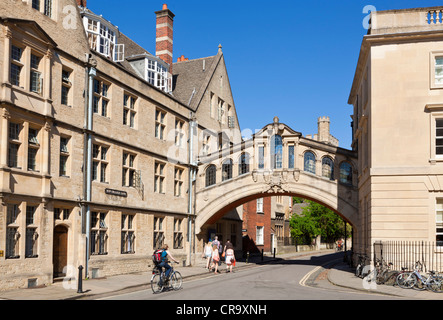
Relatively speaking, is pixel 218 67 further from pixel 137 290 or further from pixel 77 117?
pixel 137 290

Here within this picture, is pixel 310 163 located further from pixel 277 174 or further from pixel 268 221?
pixel 268 221

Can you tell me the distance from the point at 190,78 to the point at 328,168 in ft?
38.6

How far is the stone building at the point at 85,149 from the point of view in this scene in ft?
59.8

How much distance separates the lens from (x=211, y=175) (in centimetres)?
3403

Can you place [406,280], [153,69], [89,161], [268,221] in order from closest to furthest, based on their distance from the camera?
[406,280] < [89,161] < [153,69] < [268,221]

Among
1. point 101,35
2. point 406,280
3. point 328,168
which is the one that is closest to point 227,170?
point 328,168

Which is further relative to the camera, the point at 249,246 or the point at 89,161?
the point at 249,246

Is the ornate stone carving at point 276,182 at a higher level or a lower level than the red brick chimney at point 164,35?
lower

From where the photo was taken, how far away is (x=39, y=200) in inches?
752

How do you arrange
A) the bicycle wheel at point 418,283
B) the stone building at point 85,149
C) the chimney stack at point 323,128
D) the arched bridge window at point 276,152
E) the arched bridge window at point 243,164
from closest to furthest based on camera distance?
the stone building at point 85,149 < the bicycle wheel at point 418,283 < the arched bridge window at point 276,152 < the arched bridge window at point 243,164 < the chimney stack at point 323,128

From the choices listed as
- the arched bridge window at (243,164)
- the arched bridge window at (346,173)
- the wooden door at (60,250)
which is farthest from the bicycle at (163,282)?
the arched bridge window at (346,173)

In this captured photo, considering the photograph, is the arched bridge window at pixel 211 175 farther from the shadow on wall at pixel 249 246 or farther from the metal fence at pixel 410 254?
the metal fence at pixel 410 254

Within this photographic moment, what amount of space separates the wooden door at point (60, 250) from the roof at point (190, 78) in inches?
586

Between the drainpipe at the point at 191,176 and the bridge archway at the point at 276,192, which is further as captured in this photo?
the drainpipe at the point at 191,176
